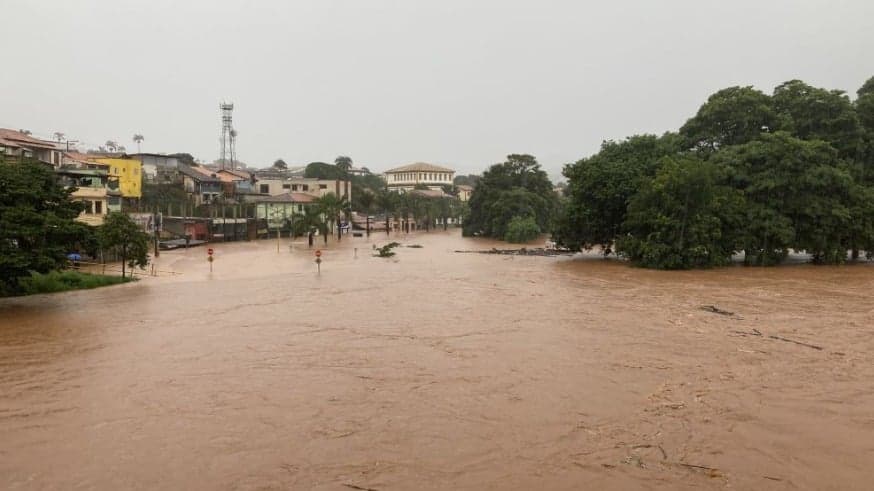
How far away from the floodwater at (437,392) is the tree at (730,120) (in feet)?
48.6

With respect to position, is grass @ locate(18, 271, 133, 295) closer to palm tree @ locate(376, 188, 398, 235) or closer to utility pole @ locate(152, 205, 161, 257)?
utility pole @ locate(152, 205, 161, 257)

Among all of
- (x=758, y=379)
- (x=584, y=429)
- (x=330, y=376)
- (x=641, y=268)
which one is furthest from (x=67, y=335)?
(x=641, y=268)

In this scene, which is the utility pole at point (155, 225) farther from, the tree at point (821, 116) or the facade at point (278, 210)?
the tree at point (821, 116)

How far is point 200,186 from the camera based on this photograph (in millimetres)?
52469

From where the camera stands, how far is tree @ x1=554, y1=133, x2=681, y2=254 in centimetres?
3130

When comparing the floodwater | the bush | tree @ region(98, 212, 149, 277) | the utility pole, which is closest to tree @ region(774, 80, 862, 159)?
the floodwater

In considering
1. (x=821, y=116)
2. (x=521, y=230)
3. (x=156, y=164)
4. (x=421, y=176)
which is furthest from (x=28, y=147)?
(x=421, y=176)

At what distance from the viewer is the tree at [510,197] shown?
173 ft

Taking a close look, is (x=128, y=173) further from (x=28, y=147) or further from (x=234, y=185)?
(x=234, y=185)

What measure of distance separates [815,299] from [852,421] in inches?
492

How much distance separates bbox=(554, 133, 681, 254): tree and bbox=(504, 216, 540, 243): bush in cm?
1518

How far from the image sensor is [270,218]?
177ft

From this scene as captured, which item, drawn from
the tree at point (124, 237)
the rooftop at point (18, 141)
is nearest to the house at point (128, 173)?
the rooftop at point (18, 141)

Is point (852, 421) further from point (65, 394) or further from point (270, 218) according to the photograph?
point (270, 218)
